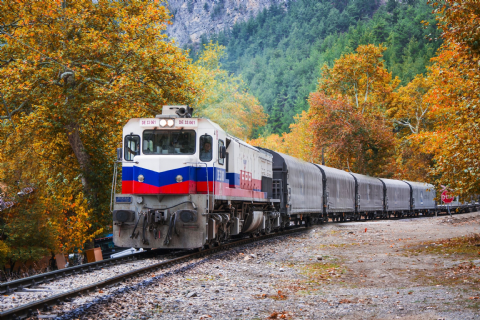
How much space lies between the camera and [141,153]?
1261cm

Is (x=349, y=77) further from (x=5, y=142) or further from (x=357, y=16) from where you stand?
(x=357, y=16)

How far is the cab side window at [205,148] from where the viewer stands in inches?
494

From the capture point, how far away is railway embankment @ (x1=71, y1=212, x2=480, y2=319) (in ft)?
22.1

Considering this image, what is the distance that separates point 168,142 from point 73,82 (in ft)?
31.8

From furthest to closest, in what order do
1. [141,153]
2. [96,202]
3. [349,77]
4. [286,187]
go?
[349,77], [96,202], [286,187], [141,153]

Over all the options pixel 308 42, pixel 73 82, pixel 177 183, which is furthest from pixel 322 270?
pixel 308 42

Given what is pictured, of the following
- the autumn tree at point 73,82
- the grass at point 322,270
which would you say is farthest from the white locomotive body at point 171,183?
the autumn tree at point 73,82

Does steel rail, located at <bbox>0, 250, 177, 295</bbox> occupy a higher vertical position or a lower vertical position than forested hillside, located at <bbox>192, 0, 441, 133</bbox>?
lower

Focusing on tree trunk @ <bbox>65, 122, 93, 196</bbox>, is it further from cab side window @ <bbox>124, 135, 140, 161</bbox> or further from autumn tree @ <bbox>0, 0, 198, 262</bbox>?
cab side window @ <bbox>124, 135, 140, 161</bbox>

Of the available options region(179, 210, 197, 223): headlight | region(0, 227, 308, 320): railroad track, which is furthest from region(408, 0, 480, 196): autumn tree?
region(0, 227, 308, 320): railroad track

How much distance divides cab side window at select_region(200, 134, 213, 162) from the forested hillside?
76.7 metres

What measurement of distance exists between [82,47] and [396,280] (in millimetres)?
15096

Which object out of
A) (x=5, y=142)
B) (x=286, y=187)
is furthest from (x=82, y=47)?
(x=286, y=187)

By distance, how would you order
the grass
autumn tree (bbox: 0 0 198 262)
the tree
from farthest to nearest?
the tree
autumn tree (bbox: 0 0 198 262)
the grass
